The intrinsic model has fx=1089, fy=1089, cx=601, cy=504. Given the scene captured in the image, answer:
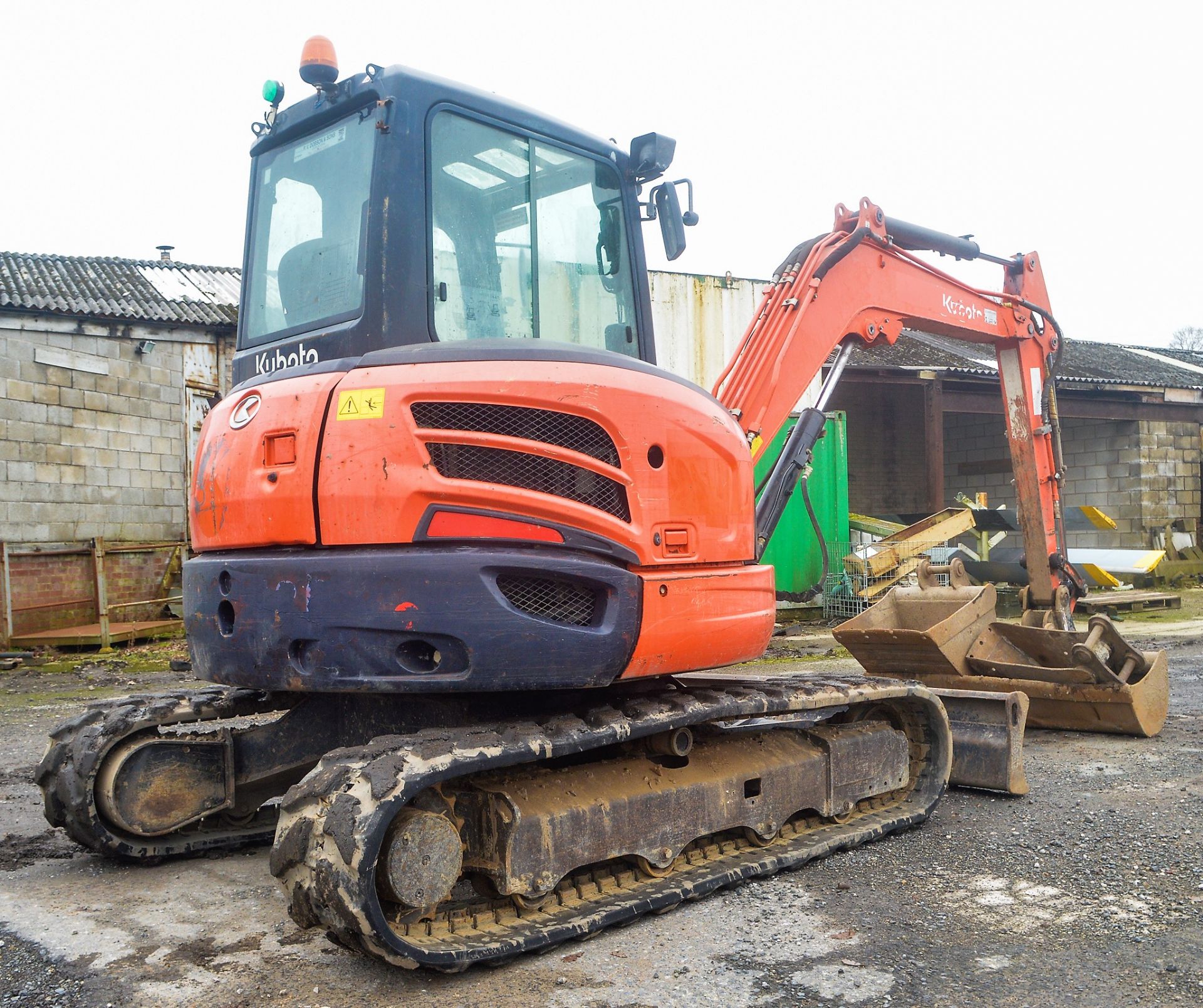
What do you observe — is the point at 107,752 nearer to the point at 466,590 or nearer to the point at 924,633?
the point at 466,590

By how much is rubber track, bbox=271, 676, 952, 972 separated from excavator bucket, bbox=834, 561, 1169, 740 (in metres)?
1.92

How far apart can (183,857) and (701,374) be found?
45.0ft

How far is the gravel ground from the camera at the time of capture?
3.17 m

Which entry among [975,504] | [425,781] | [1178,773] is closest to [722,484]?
[425,781]

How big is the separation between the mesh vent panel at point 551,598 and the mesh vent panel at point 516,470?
29 cm

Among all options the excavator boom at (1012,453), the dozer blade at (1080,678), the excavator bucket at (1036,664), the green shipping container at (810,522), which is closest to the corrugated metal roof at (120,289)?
the green shipping container at (810,522)

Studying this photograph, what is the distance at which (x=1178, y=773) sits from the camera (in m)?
5.75

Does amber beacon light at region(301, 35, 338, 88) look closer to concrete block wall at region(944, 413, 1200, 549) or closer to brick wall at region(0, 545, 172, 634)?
brick wall at region(0, 545, 172, 634)

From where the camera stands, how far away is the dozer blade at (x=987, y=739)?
5.33 metres

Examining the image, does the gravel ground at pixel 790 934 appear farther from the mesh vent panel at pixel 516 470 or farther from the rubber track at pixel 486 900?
the mesh vent panel at pixel 516 470

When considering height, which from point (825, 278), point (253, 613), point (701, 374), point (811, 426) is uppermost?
point (701, 374)

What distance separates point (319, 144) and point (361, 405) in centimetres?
128

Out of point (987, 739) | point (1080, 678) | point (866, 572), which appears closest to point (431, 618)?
point (987, 739)

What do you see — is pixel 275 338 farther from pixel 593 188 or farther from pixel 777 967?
pixel 777 967
